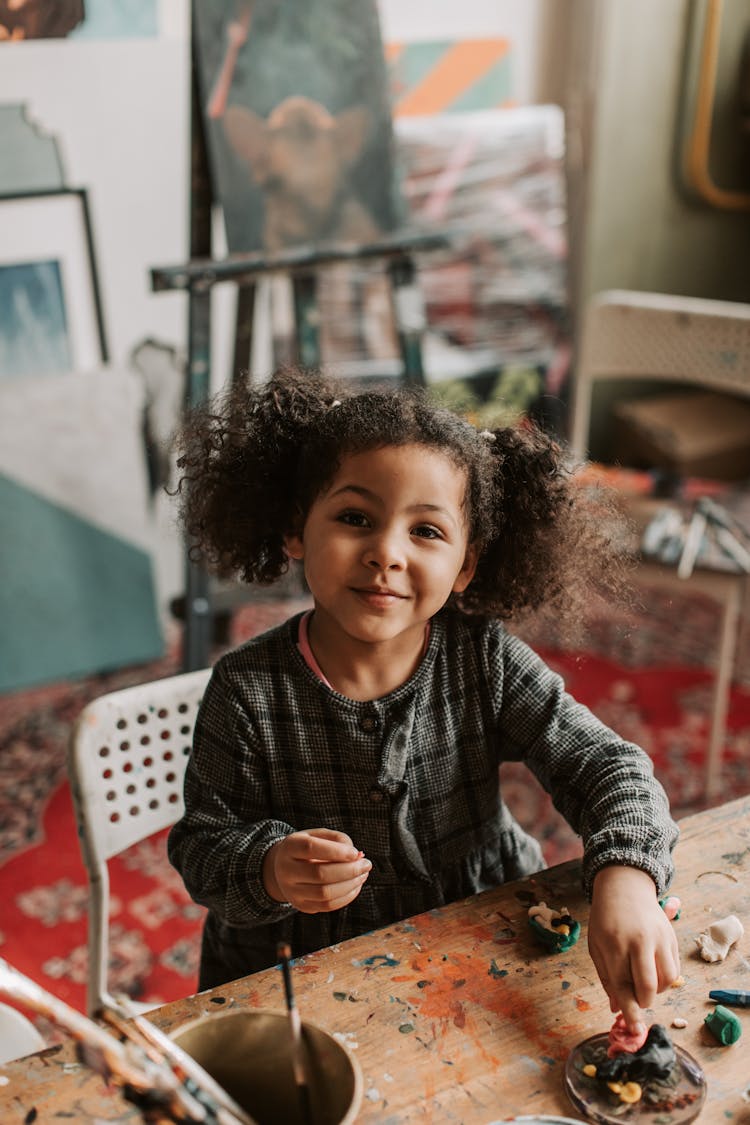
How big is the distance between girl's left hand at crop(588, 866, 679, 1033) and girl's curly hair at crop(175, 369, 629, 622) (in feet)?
1.24

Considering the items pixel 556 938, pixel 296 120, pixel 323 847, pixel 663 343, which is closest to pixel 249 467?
pixel 323 847

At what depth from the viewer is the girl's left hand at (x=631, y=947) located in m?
0.84

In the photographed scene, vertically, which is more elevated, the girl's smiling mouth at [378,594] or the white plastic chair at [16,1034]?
the girl's smiling mouth at [378,594]

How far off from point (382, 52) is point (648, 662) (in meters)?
1.64

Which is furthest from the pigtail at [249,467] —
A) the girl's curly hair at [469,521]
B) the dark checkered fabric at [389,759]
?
the dark checkered fabric at [389,759]

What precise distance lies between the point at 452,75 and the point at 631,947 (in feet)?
9.92

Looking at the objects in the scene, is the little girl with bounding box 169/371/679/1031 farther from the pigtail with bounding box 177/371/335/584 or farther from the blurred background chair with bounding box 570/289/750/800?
the blurred background chair with bounding box 570/289/750/800

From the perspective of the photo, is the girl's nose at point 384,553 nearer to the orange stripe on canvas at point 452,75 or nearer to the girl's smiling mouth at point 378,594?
the girl's smiling mouth at point 378,594

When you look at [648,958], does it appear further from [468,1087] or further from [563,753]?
[563,753]

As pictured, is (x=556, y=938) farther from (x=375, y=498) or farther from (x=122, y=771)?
(x=122, y=771)

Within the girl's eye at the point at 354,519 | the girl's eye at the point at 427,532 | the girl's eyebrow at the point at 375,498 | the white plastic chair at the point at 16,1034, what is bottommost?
the white plastic chair at the point at 16,1034

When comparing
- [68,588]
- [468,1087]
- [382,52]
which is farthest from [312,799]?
[382,52]

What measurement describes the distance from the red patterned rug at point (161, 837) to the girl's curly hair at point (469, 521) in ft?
3.24

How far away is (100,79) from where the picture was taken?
276 centimetres
